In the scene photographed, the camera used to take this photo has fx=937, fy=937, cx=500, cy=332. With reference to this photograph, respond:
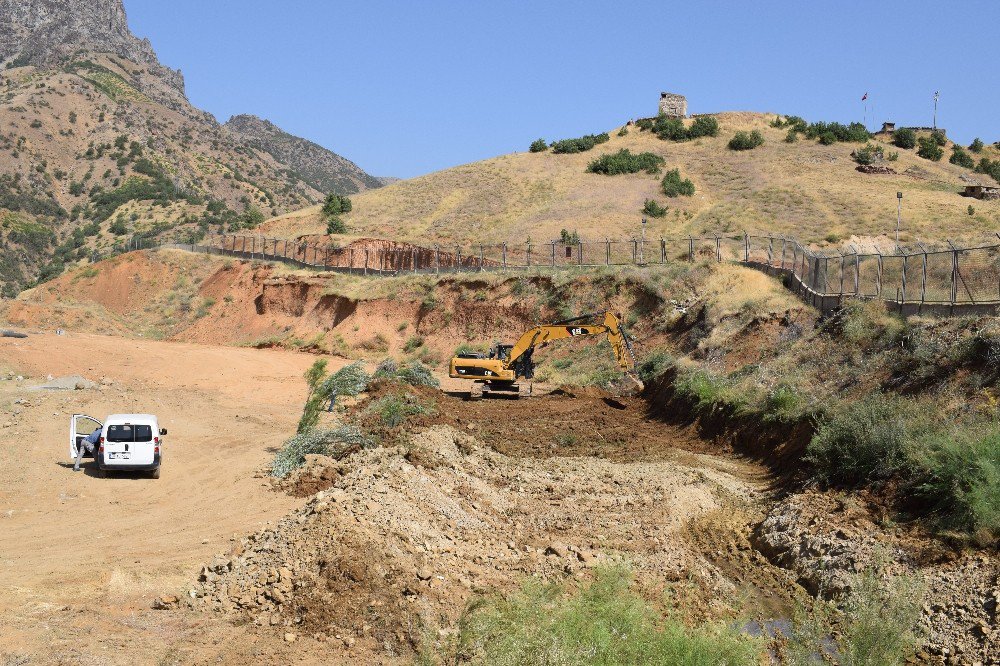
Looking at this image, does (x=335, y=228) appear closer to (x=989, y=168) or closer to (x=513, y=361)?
(x=513, y=361)

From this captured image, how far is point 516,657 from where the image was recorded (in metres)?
7.59

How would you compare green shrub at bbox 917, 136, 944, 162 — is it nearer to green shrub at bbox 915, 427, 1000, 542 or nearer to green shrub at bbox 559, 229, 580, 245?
green shrub at bbox 559, 229, 580, 245

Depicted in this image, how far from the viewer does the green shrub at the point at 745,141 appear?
88.6 metres

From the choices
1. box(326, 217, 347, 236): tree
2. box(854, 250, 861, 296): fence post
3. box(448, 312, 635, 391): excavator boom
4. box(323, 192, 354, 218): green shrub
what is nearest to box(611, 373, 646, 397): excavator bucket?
box(448, 312, 635, 391): excavator boom

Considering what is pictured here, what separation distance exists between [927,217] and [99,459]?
57909 mm

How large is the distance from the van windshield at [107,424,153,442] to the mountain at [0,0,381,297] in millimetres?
65382

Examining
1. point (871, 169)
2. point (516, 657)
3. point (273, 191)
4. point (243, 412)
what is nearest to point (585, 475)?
point (516, 657)

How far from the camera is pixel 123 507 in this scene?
1895 cm

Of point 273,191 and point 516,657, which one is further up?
point 273,191

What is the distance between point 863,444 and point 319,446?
11.7m

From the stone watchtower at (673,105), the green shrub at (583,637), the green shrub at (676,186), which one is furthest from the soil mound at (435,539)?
the stone watchtower at (673,105)

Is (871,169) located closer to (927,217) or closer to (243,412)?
(927,217)

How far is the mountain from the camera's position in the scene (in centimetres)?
10650

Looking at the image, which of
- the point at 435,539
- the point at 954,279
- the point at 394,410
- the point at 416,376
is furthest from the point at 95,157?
the point at 435,539
